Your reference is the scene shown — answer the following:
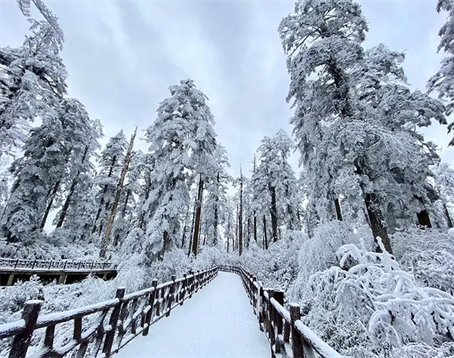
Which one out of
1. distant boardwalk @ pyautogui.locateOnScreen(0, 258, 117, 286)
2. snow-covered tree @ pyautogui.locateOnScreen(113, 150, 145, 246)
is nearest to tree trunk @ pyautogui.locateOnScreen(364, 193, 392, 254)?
distant boardwalk @ pyautogui.locateOnScreen(0, 258, 117, 286)

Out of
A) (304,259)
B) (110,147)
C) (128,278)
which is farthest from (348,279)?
(110,147)

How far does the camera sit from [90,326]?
3.24 metres

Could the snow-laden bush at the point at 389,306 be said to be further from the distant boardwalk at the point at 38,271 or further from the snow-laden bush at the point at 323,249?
the distant boardwalk at the point at 38,271

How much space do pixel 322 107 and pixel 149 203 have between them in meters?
9.47

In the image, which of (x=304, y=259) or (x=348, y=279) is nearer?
(x=348, y=279)

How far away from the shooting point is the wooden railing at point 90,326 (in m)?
2.04

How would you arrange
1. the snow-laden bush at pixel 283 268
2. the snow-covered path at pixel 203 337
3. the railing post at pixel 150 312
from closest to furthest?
the snow-covered path at pixel 203 337
the railing post at pixel 150 312
the snow-laden bush at pixel 283 268

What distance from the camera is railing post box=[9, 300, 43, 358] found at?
6.53ft

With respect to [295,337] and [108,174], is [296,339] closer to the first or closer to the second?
[295,337]

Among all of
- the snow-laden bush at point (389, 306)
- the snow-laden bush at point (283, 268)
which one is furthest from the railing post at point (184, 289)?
the snow-laden bush at point (389, 306)

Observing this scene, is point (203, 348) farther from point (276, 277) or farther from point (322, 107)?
point (322, 107)

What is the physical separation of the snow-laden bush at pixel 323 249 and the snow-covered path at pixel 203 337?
1.82 meters

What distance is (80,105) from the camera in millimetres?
18891

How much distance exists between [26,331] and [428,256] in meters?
7.75
